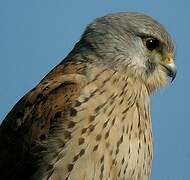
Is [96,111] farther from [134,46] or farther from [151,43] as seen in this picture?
[151,43]

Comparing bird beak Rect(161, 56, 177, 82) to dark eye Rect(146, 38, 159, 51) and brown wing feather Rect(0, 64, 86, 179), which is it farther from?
brown wing feather Rect(0, 64, 86, 179)

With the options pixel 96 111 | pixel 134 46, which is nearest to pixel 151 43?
pixel 134 46

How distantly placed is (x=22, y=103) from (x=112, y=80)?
0.74 m

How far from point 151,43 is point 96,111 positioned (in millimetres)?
919

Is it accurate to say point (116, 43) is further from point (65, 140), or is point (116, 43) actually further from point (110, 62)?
point (65, 140)

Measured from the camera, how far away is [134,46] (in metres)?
7.75

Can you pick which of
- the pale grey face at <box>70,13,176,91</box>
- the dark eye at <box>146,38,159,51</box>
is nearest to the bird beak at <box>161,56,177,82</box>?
the pale grey face at <box>70,13,176,91</box>

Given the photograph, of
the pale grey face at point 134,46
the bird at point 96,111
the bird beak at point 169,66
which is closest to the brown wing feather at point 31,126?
the bird at point 96,111

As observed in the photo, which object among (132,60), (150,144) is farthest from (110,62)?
(150,144)

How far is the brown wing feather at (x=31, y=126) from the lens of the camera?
7.27 m

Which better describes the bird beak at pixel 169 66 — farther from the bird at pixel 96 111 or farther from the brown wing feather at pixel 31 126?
the brown wing feather at pixel 31 126

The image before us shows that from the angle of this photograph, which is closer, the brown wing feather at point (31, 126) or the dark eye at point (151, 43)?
the brown wing feather at point (31, 126)

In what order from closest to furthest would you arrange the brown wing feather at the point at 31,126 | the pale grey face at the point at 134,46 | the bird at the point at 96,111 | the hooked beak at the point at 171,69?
the bird at the point at 96,111
the brown wing feather at the point at 31,126
the pale grey face at the point at 134,46
the hooked beak at the point at 171,69

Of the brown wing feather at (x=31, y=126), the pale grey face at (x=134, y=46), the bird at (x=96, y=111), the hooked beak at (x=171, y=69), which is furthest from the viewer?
the hooked beak at (x=171, y=69)
